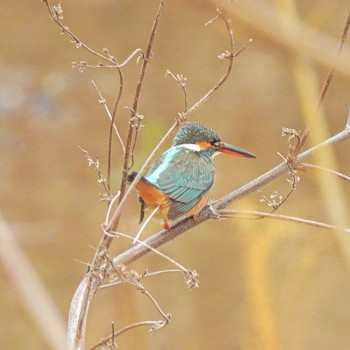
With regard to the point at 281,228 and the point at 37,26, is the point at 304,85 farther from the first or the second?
the point at 37,26

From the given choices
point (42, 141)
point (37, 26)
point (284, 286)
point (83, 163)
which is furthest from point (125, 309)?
point (37, 26)

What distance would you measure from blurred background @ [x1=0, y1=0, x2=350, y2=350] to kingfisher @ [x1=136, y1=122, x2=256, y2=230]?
117mm

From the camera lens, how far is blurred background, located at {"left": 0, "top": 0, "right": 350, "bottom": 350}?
450 cm

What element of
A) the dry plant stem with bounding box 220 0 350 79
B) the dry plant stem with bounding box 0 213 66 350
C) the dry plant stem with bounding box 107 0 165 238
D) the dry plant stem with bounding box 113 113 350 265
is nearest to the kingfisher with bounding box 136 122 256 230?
the dry plant stem with bounding box 113 113 350 265

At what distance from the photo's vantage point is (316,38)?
981 mm

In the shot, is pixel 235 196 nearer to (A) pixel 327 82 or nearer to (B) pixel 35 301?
(A) pixel 327 82

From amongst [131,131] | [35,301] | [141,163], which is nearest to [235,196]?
[131,131]

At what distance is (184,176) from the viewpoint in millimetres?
2527

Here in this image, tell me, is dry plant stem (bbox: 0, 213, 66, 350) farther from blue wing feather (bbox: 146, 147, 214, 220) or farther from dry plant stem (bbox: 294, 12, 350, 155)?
blue wing feather (bbox: 146, 147, 214, 220)

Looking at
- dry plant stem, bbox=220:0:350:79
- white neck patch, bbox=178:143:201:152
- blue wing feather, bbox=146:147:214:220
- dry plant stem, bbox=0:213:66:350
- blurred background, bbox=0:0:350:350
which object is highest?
blurred background, bbox=0:0:350:350

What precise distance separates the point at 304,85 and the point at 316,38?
1.21 feet

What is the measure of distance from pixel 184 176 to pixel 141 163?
75 cm

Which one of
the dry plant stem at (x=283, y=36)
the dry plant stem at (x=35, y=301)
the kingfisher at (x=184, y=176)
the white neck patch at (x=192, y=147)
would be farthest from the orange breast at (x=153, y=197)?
the dry plant stem at (x=35, y=301)

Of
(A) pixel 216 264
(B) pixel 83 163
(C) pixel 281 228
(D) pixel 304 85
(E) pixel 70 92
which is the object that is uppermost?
(E) pixel 70 92
